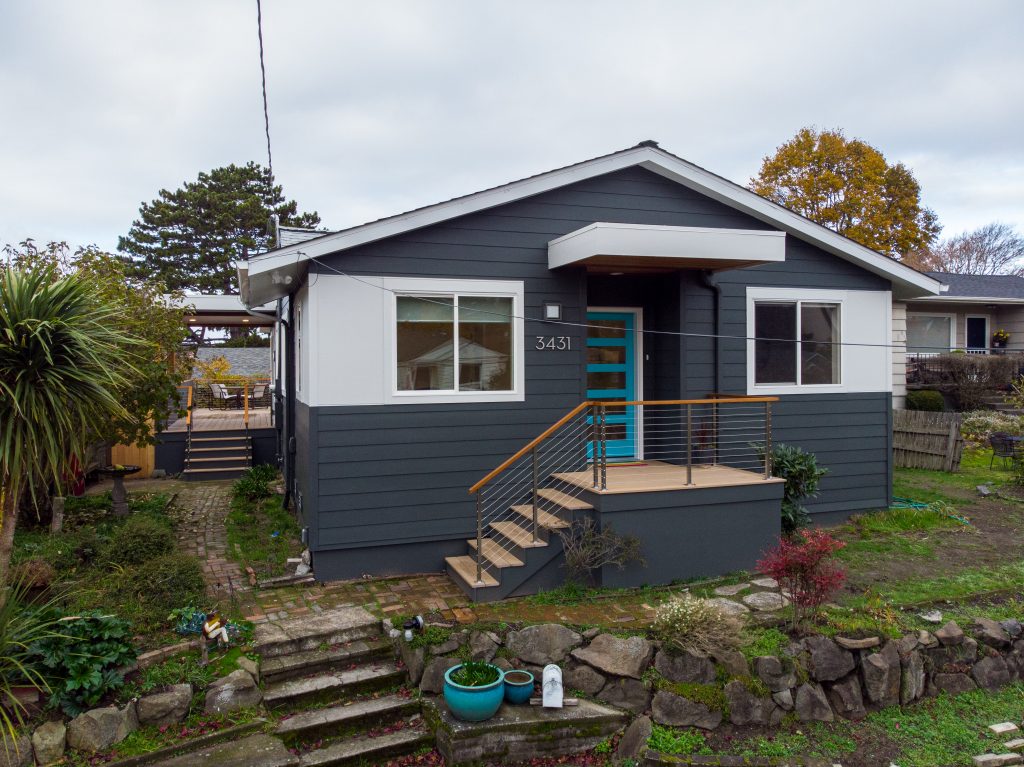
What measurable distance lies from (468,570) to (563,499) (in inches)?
49.3

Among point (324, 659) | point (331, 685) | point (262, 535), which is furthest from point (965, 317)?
point (331, 685)

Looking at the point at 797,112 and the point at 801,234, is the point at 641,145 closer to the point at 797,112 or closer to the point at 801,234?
the point at 801,234

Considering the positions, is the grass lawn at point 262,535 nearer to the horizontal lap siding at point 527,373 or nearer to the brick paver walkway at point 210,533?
the brick paver walkway at point 210,533

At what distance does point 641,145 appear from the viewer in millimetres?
8438

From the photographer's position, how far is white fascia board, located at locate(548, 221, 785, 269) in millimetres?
7445

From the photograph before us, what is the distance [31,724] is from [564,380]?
19.2 feet

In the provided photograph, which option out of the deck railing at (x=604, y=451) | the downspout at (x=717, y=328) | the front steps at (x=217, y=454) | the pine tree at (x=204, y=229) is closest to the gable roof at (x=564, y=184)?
the downspout at (x=717, y=328)

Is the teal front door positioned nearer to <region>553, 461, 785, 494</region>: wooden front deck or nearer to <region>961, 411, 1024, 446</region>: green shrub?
<region>553, 461, 785, 494</region>: wooden front deck

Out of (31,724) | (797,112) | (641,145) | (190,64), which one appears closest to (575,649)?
(31,724)

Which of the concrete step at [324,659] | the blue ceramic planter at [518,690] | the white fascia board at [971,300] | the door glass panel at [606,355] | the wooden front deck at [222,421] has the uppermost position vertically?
the white fascia board at [971,300]

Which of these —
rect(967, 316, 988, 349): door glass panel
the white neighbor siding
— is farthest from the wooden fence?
rect(967, 316, 988, 349): door glass panel

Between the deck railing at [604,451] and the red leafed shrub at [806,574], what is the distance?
5.28ft

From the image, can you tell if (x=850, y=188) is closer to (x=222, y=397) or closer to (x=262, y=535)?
(x=222, y=397)

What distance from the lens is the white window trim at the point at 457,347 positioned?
765 centimetres
